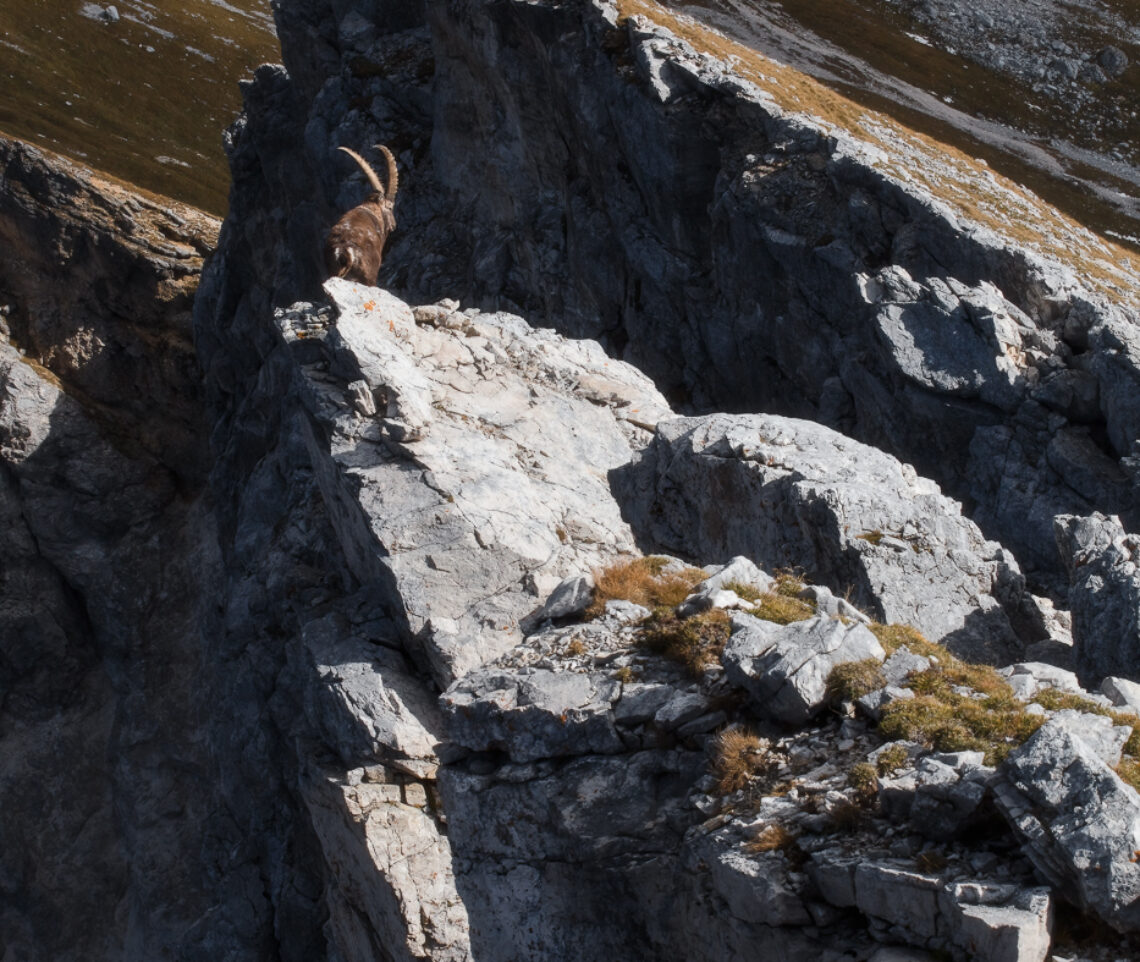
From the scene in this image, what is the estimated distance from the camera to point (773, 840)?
33.7ft

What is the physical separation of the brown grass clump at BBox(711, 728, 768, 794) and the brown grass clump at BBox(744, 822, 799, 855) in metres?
0.90

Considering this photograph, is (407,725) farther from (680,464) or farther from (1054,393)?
(1054,393)

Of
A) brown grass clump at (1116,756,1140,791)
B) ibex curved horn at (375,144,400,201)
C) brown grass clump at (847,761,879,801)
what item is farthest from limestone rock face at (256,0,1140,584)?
brown grass clump at (847,761,879,801)

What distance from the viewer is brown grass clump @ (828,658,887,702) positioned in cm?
1140

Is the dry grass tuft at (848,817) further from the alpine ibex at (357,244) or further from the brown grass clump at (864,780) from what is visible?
the alpine ibex at (357,244)

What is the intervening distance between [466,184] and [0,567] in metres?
29.8

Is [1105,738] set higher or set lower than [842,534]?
higher

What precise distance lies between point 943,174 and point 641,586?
2525 cm

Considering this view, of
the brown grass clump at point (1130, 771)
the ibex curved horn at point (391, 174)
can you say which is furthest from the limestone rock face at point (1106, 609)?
the ibex curved horn at point (391, 174)

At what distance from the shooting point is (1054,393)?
1035 inches

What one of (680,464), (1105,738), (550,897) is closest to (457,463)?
(680,464)

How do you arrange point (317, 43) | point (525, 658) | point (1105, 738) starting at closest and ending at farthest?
point (1105, 738)
point (525, 658)
point (317, 43)

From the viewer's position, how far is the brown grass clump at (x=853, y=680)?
11398mm

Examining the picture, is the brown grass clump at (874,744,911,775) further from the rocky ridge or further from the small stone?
the small stone
